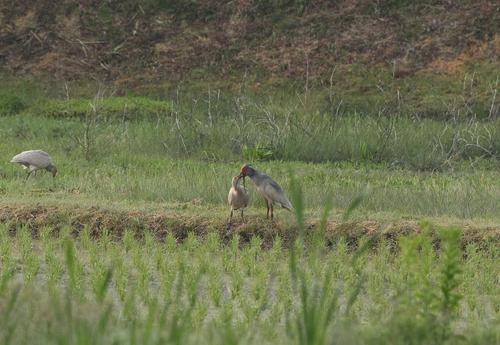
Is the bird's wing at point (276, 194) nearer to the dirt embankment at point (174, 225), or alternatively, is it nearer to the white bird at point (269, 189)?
the white bird at point (269, 189)

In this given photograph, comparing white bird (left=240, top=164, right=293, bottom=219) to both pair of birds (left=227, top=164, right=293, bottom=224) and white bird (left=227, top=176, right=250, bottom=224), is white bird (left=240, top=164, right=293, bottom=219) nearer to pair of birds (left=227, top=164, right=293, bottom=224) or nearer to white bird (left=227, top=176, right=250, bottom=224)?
pair of birds (left=227, top=164, right=293, bottom=224)

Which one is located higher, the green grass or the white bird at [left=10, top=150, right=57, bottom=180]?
the white bird at [left=10, top=150, right=57, bottom=180]

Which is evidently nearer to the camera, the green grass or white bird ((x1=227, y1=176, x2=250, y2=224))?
the green grass

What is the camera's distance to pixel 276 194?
25.5 feet

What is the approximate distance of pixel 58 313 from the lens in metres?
3.19

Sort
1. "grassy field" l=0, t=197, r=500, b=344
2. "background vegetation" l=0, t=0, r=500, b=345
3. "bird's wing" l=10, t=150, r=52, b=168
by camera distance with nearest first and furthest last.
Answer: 1. "grassy field" l=0, t=197, r=500, b=344
2. "background vegetation" l=0, t=0, r=500, b=345
3. "bird's wing" l=10, t=150, r=52, b=168

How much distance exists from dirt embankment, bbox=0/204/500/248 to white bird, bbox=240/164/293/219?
0.67 feet

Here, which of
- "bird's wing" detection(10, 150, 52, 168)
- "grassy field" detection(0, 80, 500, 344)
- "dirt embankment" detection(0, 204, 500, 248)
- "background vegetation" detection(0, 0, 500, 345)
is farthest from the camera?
"bird's wing" detection(10, 150, 52, 168)

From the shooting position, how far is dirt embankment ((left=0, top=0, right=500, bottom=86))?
17.8m

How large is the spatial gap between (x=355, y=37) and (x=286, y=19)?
147cm

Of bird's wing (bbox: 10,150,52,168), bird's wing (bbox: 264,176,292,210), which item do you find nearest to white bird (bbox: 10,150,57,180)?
bird's wing (bbox: 10,150,52,168)

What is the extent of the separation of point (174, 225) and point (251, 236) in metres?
0.57

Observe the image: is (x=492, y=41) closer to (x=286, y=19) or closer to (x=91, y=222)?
(x=286, y=19)

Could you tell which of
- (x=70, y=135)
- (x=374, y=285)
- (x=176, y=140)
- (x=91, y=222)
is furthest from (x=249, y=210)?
(x=70, y=135)
